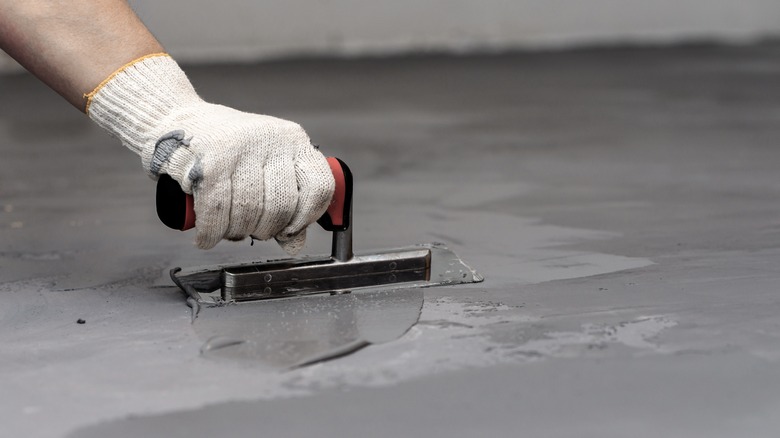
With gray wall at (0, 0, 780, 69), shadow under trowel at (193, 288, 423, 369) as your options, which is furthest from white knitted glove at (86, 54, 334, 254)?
gray wall at (0, 0, 780, 69)

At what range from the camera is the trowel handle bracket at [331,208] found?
1.40m

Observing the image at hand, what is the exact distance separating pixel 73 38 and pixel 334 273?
55 centimetres

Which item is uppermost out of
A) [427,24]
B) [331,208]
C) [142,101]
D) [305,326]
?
[427,24]

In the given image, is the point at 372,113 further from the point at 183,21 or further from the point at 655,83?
the point at 183,21

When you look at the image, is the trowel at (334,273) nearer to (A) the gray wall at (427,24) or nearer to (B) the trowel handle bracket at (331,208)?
(B) the trowel handle bracket at (331,208)

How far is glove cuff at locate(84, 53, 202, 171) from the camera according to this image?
1.44 m

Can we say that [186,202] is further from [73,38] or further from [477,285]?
[477,285]

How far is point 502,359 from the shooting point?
4.19 ft

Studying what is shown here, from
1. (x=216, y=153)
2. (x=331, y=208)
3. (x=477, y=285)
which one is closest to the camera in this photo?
(x=216, y=153)

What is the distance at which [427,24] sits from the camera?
16.3 ft

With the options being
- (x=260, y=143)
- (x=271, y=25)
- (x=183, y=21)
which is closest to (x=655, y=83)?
(x=271, y=25)

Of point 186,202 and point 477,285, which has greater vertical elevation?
point 186,202

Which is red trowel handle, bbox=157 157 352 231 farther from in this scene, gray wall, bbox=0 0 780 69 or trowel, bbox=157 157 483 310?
gray wall, bbox=0 0 780 69

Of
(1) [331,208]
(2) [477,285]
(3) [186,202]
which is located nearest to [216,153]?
(3) [186,202]
